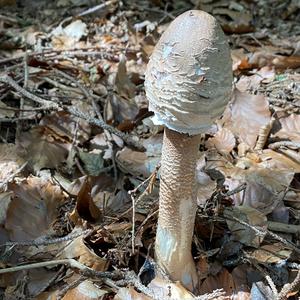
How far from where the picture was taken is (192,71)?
46.1 inches

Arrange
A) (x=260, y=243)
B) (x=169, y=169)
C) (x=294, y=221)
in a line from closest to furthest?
(x=169, y=169) < (x=260, y=243) < (x=294, y=221)

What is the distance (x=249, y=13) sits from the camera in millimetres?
3244

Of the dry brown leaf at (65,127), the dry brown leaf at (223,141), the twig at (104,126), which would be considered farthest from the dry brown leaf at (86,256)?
the dry brown leaf at (223,141)

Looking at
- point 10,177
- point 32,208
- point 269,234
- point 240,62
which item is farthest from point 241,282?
point 240,62

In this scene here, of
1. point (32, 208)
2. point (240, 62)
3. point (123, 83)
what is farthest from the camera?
point (240, 62)

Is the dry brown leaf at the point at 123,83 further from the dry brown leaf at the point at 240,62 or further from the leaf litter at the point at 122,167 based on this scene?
the dry brown leaf at the point at 240,62

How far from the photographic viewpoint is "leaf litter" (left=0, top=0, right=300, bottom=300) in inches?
63.0

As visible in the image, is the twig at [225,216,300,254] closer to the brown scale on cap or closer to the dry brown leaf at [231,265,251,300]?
the dry brown leaf at [231,265,251,300]

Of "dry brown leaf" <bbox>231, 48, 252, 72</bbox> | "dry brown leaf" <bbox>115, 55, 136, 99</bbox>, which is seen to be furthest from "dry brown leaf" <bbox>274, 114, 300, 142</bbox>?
"dry brown leaf" <bbox>115, 55, 136, 99</bbox>

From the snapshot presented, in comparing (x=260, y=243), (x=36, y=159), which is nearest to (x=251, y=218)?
(x=260, y=243)

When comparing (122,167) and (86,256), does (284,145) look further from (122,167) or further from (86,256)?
(86,256)

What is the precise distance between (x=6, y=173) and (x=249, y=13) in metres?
2.01

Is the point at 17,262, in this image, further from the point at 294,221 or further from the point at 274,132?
the point at 274,132

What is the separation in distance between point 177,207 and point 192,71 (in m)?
0.45
